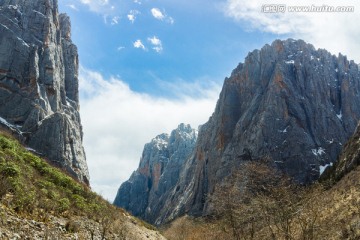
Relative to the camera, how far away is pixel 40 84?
8781 centimetres

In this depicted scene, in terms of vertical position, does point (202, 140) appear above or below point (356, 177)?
above

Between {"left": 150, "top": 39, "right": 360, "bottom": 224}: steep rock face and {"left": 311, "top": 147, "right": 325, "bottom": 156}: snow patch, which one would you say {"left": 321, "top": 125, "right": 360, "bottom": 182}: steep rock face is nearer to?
{"left": 150, "top": 39, "right": 360, "bottom": 224}: steep rock face

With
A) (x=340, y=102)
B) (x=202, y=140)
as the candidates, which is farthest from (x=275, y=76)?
(x=202, y=140)

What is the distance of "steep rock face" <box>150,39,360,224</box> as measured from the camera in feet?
338

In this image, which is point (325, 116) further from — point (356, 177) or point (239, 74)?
point (356, 177)

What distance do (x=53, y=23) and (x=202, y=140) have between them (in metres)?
64.2

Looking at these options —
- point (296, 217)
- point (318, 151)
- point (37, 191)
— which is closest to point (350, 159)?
point (318, 151)

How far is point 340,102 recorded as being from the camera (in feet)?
395

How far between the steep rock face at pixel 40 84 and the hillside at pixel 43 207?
43.4 metres

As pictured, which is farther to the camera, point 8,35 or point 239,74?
point 239,74

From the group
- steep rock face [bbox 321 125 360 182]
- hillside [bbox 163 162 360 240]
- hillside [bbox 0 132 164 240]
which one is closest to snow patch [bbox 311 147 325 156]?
steep rock face [bbox 321 125 360 182]

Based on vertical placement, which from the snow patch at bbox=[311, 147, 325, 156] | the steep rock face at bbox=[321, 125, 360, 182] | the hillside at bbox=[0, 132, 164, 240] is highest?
the snow patch at bbox=[311, 147, 325, 156]

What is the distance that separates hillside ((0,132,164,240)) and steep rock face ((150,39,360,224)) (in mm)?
71375

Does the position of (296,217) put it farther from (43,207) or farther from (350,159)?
(350,159)
